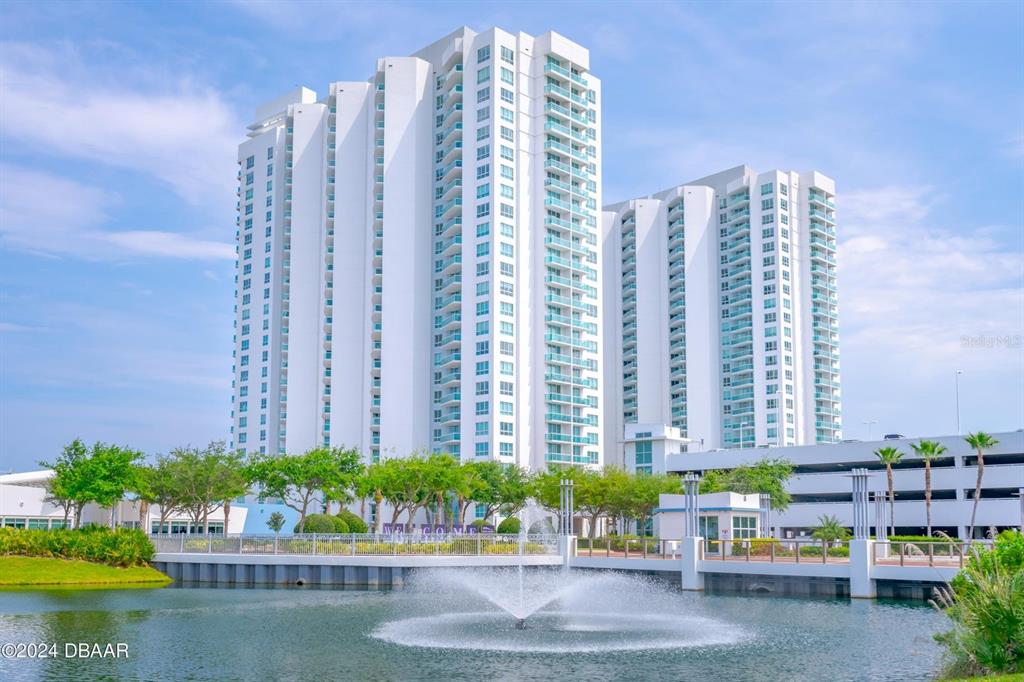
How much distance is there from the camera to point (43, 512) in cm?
9650

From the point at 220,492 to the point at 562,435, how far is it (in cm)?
4961

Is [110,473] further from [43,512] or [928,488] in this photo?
[928,488]

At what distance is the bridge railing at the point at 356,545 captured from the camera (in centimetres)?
6506

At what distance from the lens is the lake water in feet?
100.0

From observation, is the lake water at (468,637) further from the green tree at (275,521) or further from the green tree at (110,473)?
the green tree at (275,521)

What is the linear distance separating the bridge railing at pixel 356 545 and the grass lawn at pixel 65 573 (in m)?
3.62

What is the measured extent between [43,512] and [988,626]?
9187cm

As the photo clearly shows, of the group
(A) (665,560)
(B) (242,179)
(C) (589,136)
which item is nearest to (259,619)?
(A) (665,560)

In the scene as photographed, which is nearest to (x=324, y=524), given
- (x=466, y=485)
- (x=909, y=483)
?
(x=466, y=485)

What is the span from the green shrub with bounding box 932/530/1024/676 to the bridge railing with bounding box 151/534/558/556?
42.9 metres

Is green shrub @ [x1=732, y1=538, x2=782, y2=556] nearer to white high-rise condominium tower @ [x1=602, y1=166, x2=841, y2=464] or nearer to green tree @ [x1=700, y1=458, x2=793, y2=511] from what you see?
green tree @ [x1=700, y1=458, x2=793, y2=511]

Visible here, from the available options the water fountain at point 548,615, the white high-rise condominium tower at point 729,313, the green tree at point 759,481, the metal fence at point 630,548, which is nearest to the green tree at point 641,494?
the green tree at point 759,481

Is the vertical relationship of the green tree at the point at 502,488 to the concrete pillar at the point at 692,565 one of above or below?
above

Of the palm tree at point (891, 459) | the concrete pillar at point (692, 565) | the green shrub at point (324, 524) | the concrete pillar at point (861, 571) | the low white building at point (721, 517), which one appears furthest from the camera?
the palm tree at point (891, 459)
